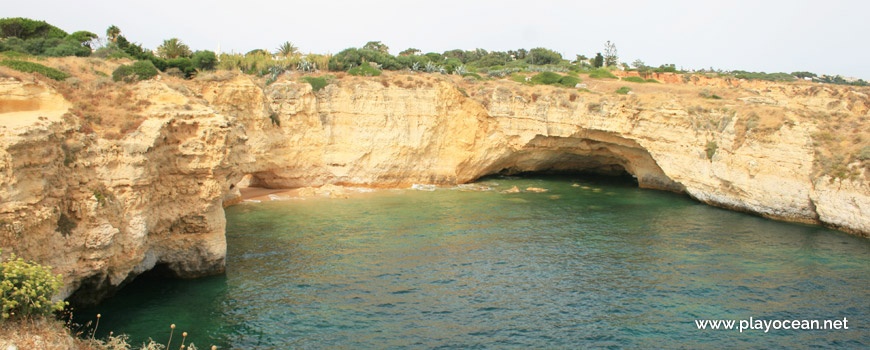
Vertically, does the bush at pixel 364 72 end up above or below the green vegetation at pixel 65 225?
above

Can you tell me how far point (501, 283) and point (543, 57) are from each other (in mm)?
62860

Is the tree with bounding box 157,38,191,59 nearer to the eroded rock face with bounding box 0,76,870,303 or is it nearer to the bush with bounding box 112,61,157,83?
the eroded rock face with bounding box 0,76,870,303

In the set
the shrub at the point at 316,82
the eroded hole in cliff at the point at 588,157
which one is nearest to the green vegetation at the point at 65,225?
the shrub at the point at 316,82

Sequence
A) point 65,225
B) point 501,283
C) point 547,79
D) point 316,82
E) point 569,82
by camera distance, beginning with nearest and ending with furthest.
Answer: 1. point 65,225
2. point 501,283
3. point 316,82
4. point 569,82
5. point 547,79

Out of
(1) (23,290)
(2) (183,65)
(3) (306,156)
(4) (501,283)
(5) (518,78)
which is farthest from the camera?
(5) (518,78)

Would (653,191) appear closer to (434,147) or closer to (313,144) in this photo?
(434,147)

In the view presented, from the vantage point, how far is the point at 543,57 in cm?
7656

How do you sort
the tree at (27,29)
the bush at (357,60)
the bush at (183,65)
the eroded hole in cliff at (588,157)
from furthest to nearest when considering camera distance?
the bush at (357,60) < the eroded hole in cliff at (588,157) < the bush at (183,65) < the tree at (27,29)

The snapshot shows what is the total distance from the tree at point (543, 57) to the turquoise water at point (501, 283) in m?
49.7

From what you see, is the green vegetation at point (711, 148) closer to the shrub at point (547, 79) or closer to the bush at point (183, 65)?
the shrub at point (547, 79)

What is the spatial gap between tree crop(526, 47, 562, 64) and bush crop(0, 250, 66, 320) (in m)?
72.1

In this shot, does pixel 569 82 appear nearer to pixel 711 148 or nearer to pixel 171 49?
pixel 711 148

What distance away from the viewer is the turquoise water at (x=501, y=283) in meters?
14.8

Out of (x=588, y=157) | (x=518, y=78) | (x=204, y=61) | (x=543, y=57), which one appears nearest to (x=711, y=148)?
(x=588, y=157)
